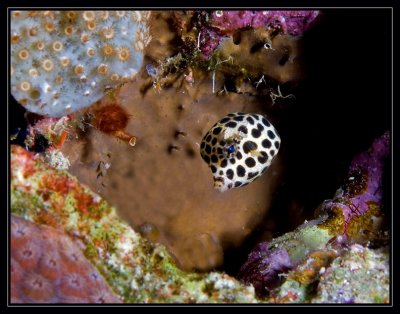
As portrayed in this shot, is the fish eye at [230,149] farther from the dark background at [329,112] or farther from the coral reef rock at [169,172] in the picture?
the dark background at [329,112]

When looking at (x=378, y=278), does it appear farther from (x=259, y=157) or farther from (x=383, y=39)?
(x=383, y=39)

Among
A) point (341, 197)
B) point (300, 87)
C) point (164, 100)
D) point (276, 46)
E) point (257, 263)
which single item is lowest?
point (257, 263)

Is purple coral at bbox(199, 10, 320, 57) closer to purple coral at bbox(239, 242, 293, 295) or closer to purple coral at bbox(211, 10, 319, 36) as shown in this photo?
purple coral at bbox(211, 10, 319, 36)

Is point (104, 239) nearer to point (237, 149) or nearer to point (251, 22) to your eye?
point (237, 149)

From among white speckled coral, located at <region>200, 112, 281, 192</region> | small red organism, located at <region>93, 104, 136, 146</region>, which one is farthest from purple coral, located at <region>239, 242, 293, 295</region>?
small red organism, located at <region>93, 104, 136, 146</region>

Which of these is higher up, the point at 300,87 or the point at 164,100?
the point at 300,87

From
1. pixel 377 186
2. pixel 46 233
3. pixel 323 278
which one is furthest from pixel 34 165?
pixel 377 186

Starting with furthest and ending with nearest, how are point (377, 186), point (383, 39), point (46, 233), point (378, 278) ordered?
point (383, 39), point (377, 186), point (378, 278), point (46, 233)
